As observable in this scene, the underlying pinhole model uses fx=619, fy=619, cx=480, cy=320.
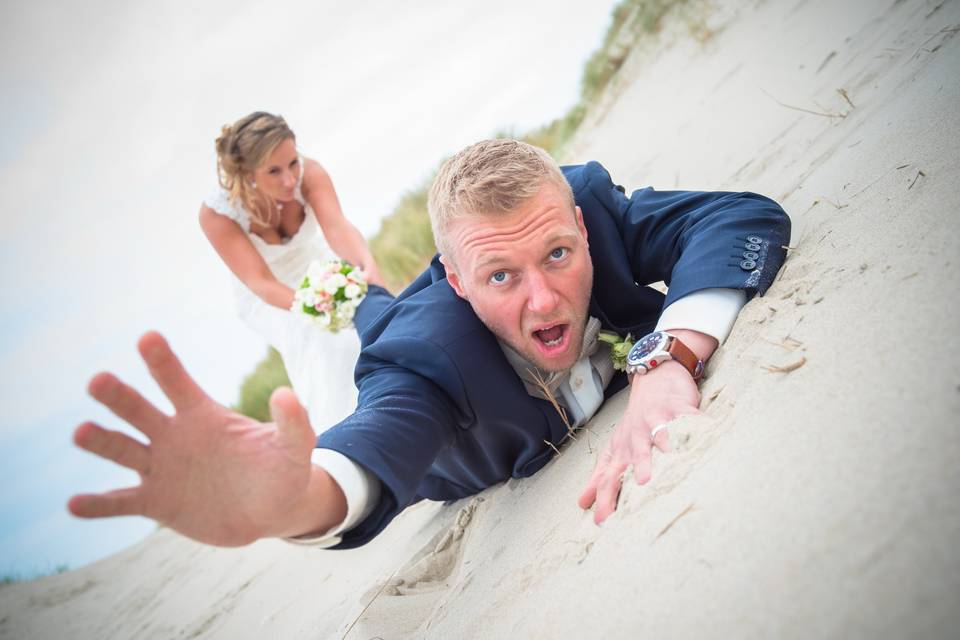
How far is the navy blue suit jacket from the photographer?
1836 millimetres

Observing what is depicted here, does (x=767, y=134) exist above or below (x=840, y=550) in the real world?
below

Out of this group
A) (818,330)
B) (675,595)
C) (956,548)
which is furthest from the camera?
(818,330)

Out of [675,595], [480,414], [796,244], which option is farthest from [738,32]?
[675,595]

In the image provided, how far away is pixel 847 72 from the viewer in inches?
156

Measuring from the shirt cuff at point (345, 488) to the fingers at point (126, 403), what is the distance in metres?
0.44

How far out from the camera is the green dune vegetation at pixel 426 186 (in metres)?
8.86

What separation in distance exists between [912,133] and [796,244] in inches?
20.8

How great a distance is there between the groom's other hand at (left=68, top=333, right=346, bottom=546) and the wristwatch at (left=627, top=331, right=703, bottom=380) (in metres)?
1.09

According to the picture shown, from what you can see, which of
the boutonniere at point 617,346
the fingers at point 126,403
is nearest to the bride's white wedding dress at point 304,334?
the boutonniere at point 617,346

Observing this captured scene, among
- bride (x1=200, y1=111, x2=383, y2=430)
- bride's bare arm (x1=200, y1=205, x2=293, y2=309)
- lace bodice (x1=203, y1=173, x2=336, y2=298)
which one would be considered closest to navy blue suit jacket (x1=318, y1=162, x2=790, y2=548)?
bride (x1=200, y1=111, x2=383, y2=430)

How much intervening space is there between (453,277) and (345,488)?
1023 millimetres

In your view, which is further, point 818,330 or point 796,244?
point 796,244

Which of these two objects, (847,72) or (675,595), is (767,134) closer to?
(847,72)

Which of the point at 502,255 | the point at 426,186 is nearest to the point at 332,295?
the point at 502,255
